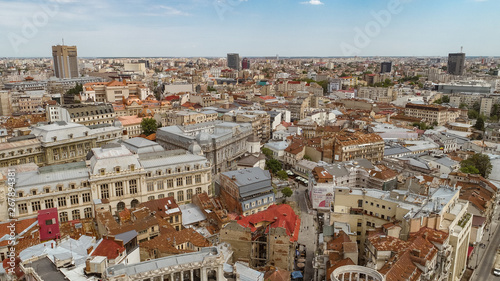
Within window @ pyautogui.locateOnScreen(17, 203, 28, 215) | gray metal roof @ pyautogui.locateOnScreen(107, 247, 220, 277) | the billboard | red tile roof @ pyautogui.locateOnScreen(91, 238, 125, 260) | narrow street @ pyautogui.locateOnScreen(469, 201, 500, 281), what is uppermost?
gray metal roof @ pyautogui.locateOnScreen(107, 247, 220, 277)

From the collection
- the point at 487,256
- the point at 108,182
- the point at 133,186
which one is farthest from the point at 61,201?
the point at 487,256

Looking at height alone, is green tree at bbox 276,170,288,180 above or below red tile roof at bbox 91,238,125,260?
below

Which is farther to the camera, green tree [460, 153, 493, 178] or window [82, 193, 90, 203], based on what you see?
green tree [460, 153, 493, 178]

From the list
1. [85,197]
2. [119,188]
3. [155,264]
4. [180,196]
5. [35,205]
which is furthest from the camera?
[180,196]

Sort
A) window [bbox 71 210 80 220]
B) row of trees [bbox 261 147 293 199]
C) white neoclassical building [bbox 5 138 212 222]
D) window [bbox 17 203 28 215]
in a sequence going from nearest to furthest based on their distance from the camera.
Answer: window [bbox 17 203 28 215] → white neoclassical building [bbox 5 138 212 222] → window [bbox 71 210 80 220] → row of trees [bbox 261 147 293 199]

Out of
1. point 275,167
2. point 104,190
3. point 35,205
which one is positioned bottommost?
point 275,167

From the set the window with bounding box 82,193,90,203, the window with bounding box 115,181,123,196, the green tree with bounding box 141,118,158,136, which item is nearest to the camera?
the window with bounding box 82,193,90,203

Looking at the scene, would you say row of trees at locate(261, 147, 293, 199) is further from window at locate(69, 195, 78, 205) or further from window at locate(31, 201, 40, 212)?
window at locate(31, 201, 40, 212)

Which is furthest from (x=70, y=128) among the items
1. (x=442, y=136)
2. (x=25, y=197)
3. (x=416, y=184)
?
(x=442, y=136)

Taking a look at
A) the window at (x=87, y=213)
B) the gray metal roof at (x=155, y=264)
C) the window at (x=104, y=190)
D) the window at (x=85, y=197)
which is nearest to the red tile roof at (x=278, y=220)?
the window at (x=104, y=190)

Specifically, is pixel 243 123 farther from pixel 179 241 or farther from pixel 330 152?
pixel 179 241

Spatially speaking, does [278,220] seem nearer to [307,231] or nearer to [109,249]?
[307,231]

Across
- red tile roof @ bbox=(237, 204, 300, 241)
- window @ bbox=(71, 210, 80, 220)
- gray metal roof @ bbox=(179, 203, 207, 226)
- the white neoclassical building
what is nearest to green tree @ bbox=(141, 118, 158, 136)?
the white neoclassical building
